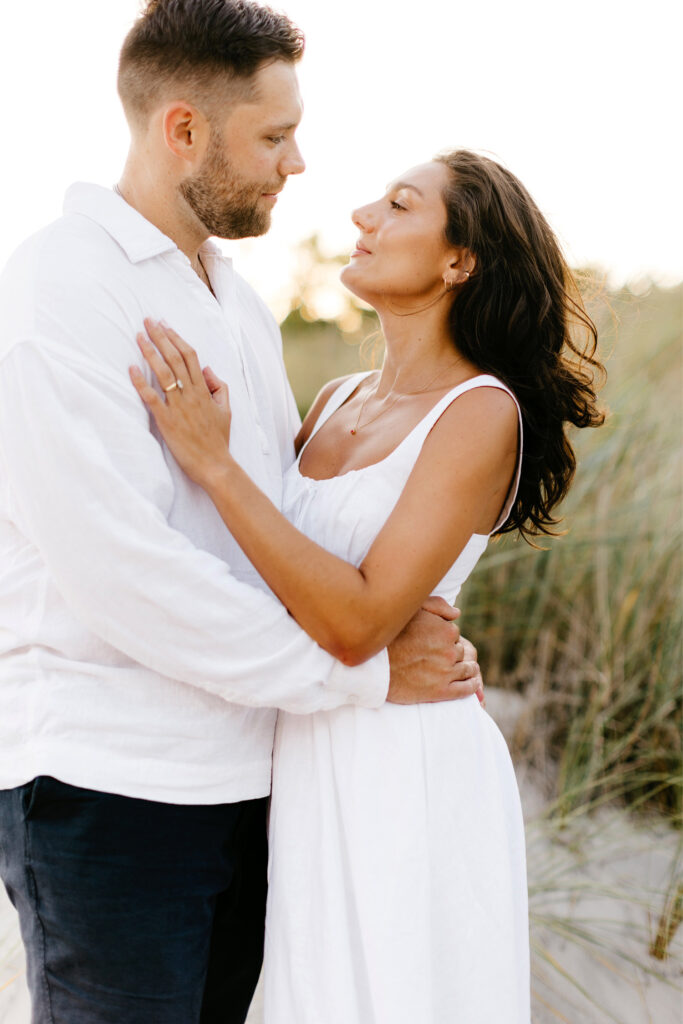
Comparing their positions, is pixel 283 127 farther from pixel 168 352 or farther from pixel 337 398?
pixel 337 398

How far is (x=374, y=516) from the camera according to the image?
1910 mm

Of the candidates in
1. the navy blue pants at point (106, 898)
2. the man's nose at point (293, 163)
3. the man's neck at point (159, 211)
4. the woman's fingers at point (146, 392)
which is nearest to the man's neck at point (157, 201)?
the man's neck at point (159, 211)

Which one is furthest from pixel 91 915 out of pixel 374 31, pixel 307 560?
pixel 374 31

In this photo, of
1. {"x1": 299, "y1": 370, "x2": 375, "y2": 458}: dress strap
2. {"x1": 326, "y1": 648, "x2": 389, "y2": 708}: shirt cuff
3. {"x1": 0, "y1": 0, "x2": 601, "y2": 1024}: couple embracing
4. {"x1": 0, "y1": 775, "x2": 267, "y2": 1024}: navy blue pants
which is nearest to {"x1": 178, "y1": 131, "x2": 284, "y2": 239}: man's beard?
{"x1": 0, "y1": 0, "x2": 601, "y2": 1024}: couple embracing

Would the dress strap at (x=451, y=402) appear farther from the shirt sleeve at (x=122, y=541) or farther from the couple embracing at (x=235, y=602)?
the shirt sleeve at (x=122, y=541)

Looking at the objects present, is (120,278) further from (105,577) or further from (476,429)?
(476,429)

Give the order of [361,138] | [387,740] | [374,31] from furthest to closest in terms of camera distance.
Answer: [361,138]
[374,31]
[387,740]

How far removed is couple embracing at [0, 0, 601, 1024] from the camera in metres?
1.54

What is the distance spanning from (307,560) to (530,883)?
2.12m

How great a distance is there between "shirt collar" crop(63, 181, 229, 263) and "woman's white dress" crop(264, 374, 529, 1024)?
0.64m

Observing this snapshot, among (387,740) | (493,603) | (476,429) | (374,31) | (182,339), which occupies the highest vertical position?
(374,31)

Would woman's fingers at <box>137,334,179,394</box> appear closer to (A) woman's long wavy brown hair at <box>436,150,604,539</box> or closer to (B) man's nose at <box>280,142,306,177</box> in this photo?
(B) man's nose at <box>280,142,306,177</box>

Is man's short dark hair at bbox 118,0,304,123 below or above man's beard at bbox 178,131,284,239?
above

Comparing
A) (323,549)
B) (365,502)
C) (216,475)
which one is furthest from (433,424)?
(216,475)
